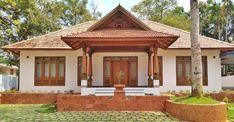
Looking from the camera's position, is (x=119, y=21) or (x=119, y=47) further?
(x=119, y=21)

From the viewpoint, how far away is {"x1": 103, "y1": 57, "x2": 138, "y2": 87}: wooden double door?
756 inches

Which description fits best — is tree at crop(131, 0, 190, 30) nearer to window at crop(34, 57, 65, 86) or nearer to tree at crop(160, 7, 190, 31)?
tree at crop(160, 7, 190, 31)

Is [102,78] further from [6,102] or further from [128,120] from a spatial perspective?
[128,120]

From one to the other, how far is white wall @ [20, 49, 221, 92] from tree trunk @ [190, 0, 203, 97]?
7496 millimetres

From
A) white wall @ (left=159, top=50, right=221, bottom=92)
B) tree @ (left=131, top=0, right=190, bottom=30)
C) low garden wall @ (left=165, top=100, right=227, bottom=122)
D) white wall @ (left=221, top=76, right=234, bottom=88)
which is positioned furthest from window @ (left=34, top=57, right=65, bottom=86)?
tree @ (left=131, top=0, right=190, bottom=30)

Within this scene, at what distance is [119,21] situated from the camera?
58.7 feet

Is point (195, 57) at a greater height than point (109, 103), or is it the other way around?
point (195, 57)

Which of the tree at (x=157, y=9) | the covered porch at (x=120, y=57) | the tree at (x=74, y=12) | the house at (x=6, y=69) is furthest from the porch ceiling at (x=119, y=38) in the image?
the tree at (x=157, y=9)

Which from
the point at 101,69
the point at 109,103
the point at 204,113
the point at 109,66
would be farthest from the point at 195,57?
the point at 101,69

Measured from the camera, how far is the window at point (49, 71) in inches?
756

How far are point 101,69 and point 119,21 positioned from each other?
3652 mm

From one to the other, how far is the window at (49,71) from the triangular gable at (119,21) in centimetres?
397

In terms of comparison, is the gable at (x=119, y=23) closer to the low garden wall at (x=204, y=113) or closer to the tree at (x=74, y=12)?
the low garden wall at (x=204, y=113)

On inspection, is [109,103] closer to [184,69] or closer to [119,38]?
[119,38]
